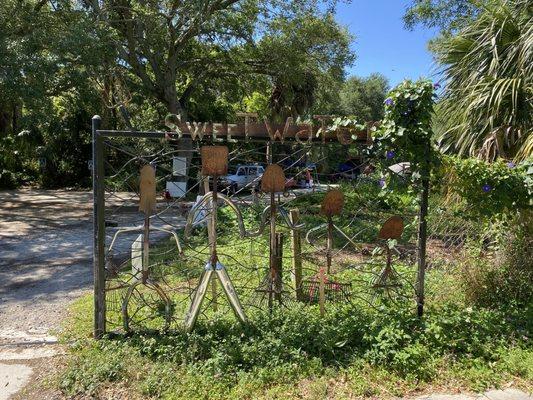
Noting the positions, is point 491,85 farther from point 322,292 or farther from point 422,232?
point 322,292

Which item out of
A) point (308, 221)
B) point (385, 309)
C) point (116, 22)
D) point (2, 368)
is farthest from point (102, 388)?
point (116, 22)

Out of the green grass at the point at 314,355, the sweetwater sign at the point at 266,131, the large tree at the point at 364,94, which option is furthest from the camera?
the large tree at the point at 364,94

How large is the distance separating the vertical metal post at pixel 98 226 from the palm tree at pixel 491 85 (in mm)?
4066

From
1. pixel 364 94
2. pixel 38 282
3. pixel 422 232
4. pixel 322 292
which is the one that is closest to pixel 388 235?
pixel 422 232

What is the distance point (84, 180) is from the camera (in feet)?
78.4

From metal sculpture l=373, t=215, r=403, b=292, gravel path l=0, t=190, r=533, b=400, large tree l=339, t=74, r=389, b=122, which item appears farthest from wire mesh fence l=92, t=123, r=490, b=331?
large tree l=339, t=74, r=389, b=122

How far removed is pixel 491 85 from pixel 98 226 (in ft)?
15.1

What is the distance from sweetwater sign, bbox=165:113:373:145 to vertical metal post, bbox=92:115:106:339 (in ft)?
1.90

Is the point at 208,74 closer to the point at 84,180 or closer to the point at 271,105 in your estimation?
the point at 271,105

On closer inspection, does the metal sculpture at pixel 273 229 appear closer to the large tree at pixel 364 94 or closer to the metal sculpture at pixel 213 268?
the metal sculpture at pixel 213 268

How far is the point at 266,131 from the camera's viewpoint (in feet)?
13.1

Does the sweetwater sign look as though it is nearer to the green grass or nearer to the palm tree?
the green grass

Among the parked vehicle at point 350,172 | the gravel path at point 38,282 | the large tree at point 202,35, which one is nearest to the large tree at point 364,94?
the large tree at point 202,35

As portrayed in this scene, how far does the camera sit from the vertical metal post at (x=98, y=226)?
3887 millimetres
